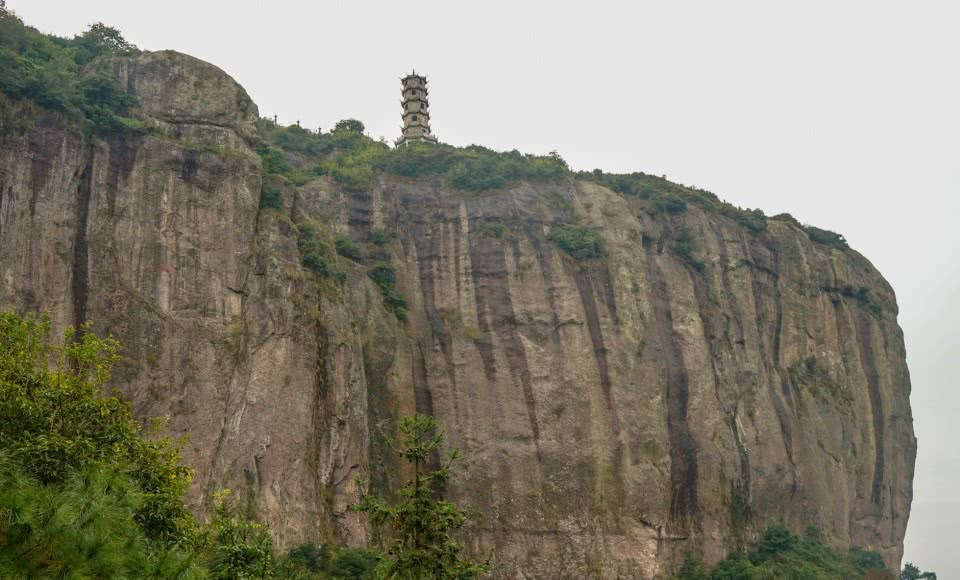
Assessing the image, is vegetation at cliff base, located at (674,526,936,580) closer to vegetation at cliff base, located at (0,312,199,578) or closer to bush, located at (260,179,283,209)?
bush, located at (260,179,283,209)

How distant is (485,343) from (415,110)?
111 ft

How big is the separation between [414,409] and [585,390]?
7705mm

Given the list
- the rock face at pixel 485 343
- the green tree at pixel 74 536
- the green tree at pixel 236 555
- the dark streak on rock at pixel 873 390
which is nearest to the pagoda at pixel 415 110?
the rock face at pixel 485 343

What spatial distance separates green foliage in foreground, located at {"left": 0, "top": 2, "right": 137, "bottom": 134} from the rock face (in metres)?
0.89

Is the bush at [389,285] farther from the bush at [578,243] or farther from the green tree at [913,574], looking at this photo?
the green tree at [913,574]

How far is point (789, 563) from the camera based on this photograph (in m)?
44.8

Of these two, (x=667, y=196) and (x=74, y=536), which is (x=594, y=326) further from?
(x=74, y=536)

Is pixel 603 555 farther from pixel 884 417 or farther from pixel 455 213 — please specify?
pixel 884 417

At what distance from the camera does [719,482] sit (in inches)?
1801

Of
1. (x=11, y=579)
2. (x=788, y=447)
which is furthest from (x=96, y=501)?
(x=788, y=447)

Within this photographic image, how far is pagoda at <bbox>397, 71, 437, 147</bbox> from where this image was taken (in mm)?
74500

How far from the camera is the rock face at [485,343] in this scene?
34.3 metres

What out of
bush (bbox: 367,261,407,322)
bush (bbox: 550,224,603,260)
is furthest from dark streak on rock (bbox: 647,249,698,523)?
bush (bbox: 367,261,407,322)

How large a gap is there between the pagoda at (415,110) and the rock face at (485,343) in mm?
22707
